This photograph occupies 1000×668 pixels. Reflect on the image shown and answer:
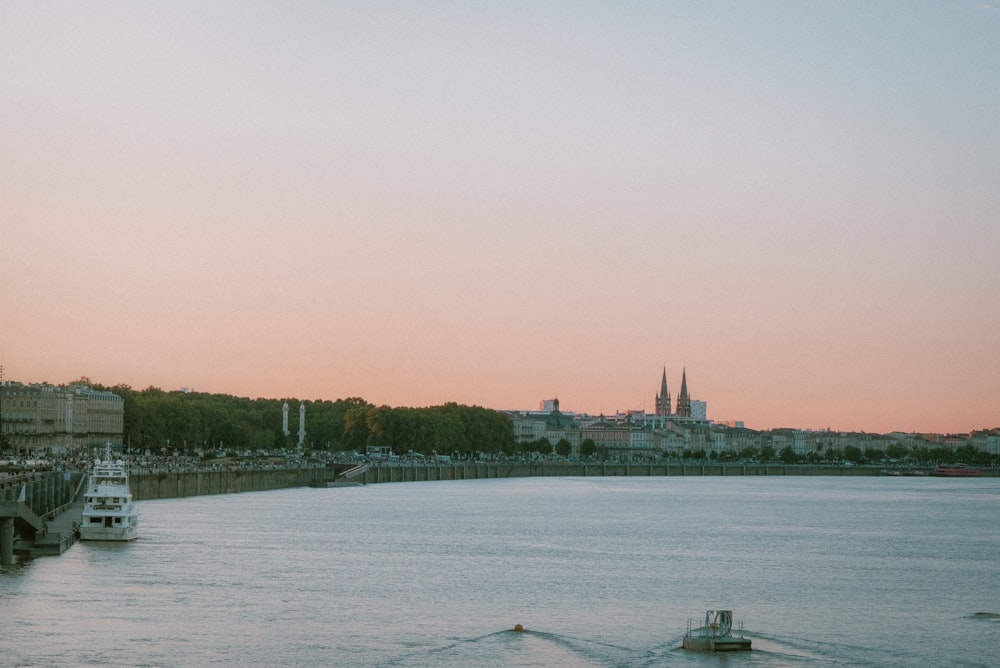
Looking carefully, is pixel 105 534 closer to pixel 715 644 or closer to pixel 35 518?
pixel 35 518

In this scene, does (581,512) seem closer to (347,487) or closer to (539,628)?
(347,487)

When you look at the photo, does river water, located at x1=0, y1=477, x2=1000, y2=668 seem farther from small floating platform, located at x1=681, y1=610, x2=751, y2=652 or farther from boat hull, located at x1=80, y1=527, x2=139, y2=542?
boat hull, located at x1=80, y1=527, x2=139, y2=542

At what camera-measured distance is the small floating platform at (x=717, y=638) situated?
43.8 metres

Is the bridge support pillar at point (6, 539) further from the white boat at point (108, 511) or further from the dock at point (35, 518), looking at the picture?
the white boat at point (108, 511)

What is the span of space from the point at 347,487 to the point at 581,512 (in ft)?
181

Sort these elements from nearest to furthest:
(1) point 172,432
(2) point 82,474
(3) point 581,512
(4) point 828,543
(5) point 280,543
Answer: (5) point 280,543, (4) point 828,543, (2) point 82,474, (3) point 581,512, (1) point 172,432

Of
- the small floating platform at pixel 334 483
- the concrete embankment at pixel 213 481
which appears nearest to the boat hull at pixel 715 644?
the concrete embankment at pixel 213 481

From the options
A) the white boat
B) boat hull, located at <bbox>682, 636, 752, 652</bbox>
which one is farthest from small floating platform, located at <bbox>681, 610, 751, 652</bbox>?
the white boat

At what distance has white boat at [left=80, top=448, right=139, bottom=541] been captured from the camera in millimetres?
70062

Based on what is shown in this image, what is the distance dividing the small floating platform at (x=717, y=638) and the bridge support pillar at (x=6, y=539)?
87.5 ft

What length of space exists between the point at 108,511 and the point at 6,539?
13733 mm

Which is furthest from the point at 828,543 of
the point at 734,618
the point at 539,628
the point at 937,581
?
the point at 539,628

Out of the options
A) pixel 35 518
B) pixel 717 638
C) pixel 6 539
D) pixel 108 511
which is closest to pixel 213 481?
pixel 108 511

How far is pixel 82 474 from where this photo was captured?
10244cm
